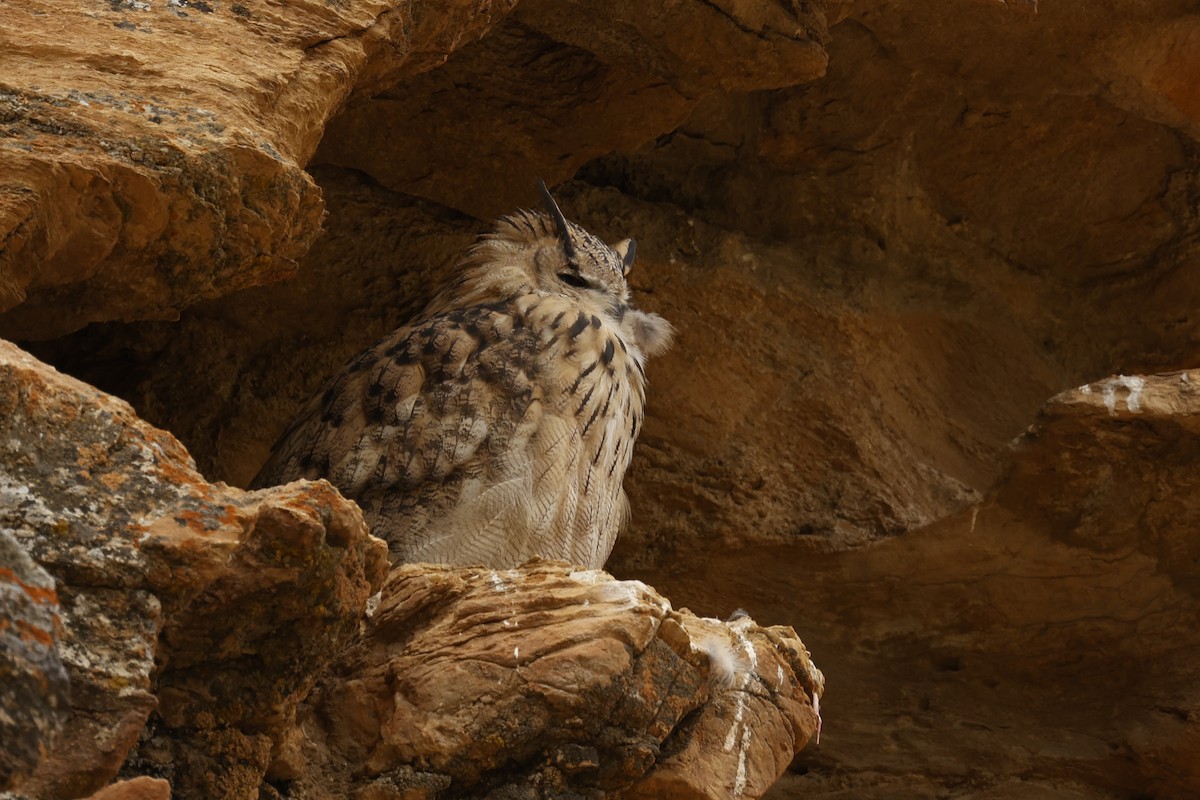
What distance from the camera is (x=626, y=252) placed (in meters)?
4.98

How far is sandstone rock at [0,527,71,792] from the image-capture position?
1685 mm

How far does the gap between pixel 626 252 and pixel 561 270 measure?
358 mm

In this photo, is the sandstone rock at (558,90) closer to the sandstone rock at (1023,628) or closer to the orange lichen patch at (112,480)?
the sandstone rock at (1023,628)

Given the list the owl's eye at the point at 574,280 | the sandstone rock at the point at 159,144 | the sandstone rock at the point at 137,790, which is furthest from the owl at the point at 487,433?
the sandstone rock at the point at 137,790

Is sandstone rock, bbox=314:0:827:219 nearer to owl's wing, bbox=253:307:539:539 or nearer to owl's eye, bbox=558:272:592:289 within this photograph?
owl's eye, bbox=558:272:592:289

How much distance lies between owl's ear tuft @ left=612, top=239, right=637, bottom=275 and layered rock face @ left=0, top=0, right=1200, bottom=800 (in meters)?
0.36

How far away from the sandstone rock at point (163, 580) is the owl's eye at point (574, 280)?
2.18 meters

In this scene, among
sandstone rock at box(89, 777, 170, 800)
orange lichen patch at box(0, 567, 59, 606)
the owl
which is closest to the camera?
orange lichen patch at box(0, 567, 59, 606)

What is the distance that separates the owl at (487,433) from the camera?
3.94 meters

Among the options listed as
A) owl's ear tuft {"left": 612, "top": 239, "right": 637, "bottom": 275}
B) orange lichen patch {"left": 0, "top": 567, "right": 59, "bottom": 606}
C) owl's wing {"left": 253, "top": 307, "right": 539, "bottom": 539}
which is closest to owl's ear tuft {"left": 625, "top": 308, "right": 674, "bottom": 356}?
owl's ear tuft {"left": 612, "top": 239, "right": 637, "bottom": 275}

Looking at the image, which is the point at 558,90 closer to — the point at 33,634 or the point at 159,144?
the point at 159,144

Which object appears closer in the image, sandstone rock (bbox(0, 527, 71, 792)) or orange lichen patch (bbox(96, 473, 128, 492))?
sandstone rock (bbox(0, 527, 71, 792))

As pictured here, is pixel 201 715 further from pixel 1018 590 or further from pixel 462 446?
pixel 1018 590

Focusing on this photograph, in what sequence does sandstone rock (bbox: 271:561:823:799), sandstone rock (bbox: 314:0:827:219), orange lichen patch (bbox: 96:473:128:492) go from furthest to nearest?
sandstone rock (bbox: 314:0:827:219) < sandstone rock (bbox: 271:561:823:799) < orange lichen patch (bbox: 96:473:128:492)
